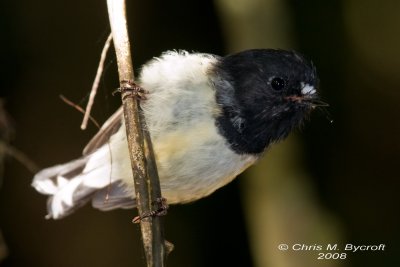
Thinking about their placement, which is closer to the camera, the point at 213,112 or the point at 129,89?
the point at 129,89

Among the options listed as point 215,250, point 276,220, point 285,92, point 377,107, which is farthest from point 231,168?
point 377,107

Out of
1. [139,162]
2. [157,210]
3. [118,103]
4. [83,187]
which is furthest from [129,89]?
[118,103]

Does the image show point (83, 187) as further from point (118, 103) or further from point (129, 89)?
point (129, 89)

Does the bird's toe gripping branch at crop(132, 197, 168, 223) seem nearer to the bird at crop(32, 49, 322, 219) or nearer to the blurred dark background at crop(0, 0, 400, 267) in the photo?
the bird at crop(32, 49, 322, 219)

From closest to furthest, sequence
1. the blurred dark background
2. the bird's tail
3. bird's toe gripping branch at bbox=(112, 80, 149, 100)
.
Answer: bird's toe gripping branch at bbox=(112, 80, 149, 100) < the bird's tail < the blurred dark background

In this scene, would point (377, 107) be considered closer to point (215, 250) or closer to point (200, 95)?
point (215, 250)

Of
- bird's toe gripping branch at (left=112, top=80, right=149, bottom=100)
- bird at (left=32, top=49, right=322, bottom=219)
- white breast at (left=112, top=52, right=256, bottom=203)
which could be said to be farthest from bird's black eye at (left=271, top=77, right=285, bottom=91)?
bird's toe gripping branch at (left=112, top=80, right=149, bottom=100)
